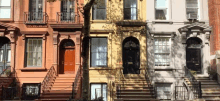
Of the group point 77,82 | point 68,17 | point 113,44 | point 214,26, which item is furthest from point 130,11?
point 77,82

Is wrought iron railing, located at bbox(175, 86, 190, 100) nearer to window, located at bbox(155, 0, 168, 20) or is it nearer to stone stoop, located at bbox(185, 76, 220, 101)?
stone stoop, located at bbox(185, 76, 220, 101)

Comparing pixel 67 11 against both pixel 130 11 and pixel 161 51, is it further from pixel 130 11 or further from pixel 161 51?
pixel 161 51

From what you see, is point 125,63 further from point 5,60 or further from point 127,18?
point 5,60

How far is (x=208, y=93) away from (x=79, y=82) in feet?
27.9

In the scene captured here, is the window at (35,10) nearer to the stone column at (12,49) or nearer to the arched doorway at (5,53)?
the stone column at (12,49)

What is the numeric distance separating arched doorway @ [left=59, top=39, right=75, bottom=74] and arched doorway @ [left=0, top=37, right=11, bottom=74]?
3.92 m

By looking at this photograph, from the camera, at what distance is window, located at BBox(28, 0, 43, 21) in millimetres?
17891

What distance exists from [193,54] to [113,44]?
6154 mm

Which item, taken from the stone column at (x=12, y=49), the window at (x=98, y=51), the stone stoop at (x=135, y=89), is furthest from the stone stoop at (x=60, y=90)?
the stone column at (x=12, y=49)

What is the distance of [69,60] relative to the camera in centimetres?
1781

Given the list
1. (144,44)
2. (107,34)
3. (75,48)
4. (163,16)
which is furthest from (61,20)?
(163,16)

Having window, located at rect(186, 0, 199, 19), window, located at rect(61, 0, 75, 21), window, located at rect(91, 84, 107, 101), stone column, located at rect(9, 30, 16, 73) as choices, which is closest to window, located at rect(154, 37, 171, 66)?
window, located at rect(186, 0, 199, 19)

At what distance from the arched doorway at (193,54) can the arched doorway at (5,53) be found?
13.4 metres

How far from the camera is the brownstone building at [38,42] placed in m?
17.2
